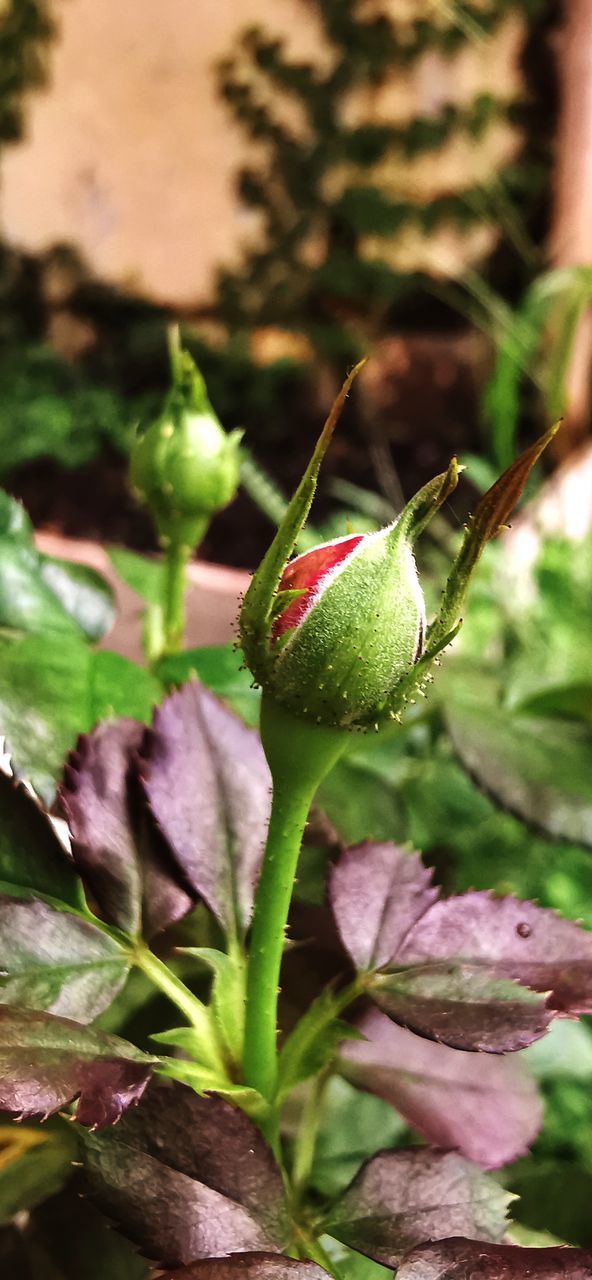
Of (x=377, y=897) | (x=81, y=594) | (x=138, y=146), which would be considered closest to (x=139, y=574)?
(x=81, y=594)

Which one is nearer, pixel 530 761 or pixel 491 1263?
pixel 491 1263

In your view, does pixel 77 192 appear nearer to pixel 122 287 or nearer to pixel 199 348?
pixel 122 287

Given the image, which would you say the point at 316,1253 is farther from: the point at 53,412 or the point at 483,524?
the point at 53,412

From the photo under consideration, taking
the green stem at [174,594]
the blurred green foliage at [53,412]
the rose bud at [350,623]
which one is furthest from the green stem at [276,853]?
the blurred green foliage at [53,412]

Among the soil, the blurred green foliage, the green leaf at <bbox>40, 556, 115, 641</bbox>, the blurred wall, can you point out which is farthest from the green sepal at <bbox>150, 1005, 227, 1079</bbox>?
the blurred wall

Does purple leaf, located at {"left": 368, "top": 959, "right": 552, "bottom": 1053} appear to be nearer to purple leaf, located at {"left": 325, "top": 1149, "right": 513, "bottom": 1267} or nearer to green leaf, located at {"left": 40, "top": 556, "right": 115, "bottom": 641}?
purple leaf, located at {"left": 325, "top": 1149, "right": 513, "bottom": 1267}

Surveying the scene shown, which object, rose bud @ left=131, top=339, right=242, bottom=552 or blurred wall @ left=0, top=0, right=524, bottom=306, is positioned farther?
blurred wall @ left=0, top=0, right=524, bottom=306
